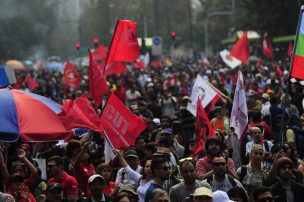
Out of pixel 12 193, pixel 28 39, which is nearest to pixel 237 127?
pixel 12 193

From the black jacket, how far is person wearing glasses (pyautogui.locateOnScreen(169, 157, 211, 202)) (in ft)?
2.03

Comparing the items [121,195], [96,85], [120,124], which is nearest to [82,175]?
[120,124]

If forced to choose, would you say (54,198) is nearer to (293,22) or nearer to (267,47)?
(267,47)

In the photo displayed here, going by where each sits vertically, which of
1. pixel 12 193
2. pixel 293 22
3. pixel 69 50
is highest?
pixel 12 193

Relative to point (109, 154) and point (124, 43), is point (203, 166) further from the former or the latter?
point (124, 43)

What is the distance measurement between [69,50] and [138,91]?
83168 mm

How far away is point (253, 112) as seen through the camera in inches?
562

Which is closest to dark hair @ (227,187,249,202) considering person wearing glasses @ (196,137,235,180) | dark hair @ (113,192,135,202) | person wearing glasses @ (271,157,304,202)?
person wearing glasses @ (271,157,304,202)

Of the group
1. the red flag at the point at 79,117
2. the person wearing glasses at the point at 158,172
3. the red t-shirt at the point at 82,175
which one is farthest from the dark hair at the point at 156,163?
the red flag at the point at 79,117

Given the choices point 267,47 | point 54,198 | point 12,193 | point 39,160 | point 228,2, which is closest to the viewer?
point 54,198

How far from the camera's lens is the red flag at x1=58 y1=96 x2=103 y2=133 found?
→ 11.2m

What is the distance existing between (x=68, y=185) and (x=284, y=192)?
211 centimetres

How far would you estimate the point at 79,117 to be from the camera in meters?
11.4

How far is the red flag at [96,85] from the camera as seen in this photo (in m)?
13.7
